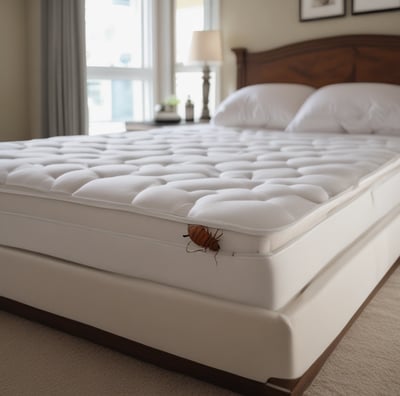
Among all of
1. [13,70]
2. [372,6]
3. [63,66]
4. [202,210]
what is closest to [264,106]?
[372,6]

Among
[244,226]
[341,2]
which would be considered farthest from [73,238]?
[341,2]

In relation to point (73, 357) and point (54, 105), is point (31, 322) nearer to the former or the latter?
point (73, 357)

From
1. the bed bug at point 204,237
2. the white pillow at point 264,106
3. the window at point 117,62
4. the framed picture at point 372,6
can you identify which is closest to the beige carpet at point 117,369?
the bed bug at point 204,237

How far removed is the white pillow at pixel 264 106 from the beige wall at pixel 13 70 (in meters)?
1.60

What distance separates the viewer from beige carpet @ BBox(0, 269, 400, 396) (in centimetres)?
141

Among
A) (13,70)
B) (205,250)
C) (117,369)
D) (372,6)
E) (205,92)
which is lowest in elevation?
(117,369)

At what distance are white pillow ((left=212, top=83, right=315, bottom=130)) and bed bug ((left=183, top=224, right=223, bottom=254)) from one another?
2.33 m

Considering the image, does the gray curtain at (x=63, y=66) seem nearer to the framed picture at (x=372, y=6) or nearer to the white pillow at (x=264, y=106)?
the white pillow at (x=264, y=106)

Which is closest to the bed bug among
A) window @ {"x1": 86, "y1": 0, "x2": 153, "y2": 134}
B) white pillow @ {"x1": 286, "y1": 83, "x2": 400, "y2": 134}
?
white pillow @ {"x1": 286, "y1": 83, "x2": 400, "y2": 134}

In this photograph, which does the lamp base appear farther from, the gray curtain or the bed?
the bed

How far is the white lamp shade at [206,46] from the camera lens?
4.16 m

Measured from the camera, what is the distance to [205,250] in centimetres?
129

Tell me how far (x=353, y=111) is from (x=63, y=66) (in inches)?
88.2

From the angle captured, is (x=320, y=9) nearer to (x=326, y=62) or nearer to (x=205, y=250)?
(x=326, y=62)
